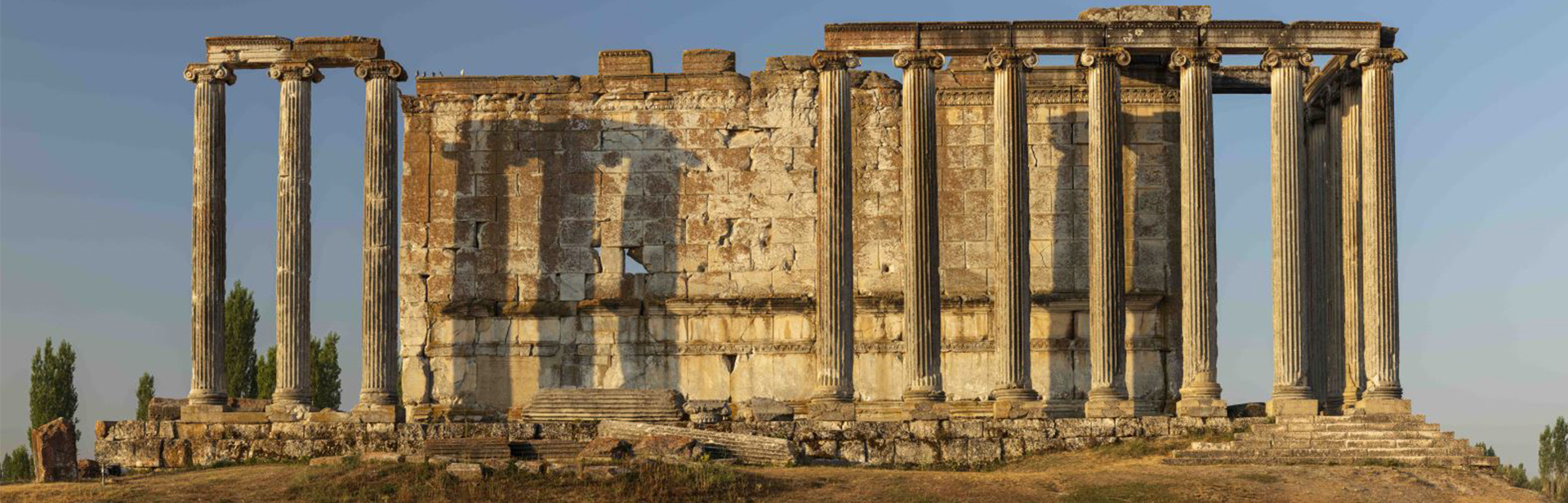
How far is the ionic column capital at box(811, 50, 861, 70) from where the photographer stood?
1697 inches

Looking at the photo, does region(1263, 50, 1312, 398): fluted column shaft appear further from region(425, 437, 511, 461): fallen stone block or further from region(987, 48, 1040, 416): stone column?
region(425, 437, 511, 461): fallen stone block

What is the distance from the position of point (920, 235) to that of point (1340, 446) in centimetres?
781

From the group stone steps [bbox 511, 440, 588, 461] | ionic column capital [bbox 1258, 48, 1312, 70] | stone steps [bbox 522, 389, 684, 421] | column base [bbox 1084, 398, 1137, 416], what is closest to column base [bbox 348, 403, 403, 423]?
stone steps [bbox 522, 389, 684, 421]

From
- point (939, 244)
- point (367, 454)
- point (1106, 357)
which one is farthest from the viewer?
point (939, 244)

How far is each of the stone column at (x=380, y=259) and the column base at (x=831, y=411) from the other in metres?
7.28

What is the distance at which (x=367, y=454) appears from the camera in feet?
128

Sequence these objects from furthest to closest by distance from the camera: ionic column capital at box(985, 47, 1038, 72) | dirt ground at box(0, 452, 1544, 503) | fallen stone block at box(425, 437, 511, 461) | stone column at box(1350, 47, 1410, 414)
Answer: ionic column capital at box(985, 47, 1038, 72) → stone column at box(1350, 47, 1410, 414) → fallen stone block at box(425, 437, 511, 461) → dirt ground at box(0, 452, 1544, 503)

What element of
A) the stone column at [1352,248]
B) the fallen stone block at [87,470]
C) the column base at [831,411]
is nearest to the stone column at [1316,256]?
the stone column at [1352,248]

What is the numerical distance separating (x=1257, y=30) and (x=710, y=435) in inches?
471

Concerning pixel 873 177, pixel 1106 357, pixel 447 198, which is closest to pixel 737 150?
pixel 873 177

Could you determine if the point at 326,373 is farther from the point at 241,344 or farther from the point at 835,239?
the point at 835,239

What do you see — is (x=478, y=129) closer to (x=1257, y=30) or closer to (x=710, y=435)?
(x=710, y=435)

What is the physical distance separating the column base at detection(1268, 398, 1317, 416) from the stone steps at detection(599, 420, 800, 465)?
8.14 metres

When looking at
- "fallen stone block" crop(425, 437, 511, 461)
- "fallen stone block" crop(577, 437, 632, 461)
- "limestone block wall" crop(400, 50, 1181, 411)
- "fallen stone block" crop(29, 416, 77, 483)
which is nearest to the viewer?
"fallen stone block" crop(577, 437, 632, 461)
